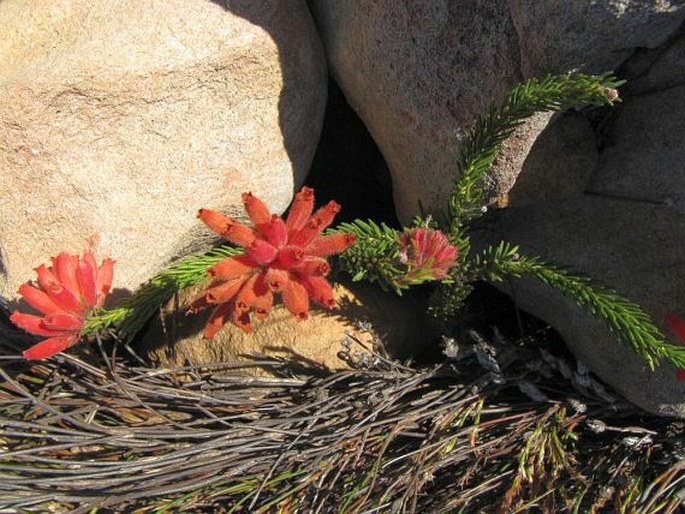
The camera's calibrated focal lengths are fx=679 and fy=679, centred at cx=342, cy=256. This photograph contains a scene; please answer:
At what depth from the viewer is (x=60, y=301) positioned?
1.34m

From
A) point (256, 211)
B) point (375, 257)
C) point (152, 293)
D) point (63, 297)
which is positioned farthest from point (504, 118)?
point (63, 297)

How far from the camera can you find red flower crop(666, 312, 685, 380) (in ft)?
4.50

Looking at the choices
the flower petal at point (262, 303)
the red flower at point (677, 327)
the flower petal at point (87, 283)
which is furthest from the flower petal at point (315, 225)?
the red flower at point (677, 327)

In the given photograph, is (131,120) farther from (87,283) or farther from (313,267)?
(313,267)

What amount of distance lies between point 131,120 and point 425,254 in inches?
28.5

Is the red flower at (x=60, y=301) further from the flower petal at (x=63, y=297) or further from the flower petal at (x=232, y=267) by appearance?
the flower petal at (x=232, y=267)

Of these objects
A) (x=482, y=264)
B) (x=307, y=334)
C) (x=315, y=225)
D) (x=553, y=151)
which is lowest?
(x=307, y=334)

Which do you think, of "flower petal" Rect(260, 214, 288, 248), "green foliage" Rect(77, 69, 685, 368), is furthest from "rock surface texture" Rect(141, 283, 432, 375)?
"flower petal" Rect(260, 214, 288, 248)

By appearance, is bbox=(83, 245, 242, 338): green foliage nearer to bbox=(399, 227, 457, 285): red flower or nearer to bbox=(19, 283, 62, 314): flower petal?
bbox=(19, 283, 62, 314): flower petal

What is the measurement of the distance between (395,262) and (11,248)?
837 millimetres

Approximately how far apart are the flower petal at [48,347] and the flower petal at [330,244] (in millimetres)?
518

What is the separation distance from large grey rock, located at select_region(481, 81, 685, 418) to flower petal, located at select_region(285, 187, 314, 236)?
0.60m

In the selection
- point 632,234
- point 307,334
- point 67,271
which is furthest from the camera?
point 307,334

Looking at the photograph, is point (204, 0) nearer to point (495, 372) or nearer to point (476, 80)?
point (476, 80)
